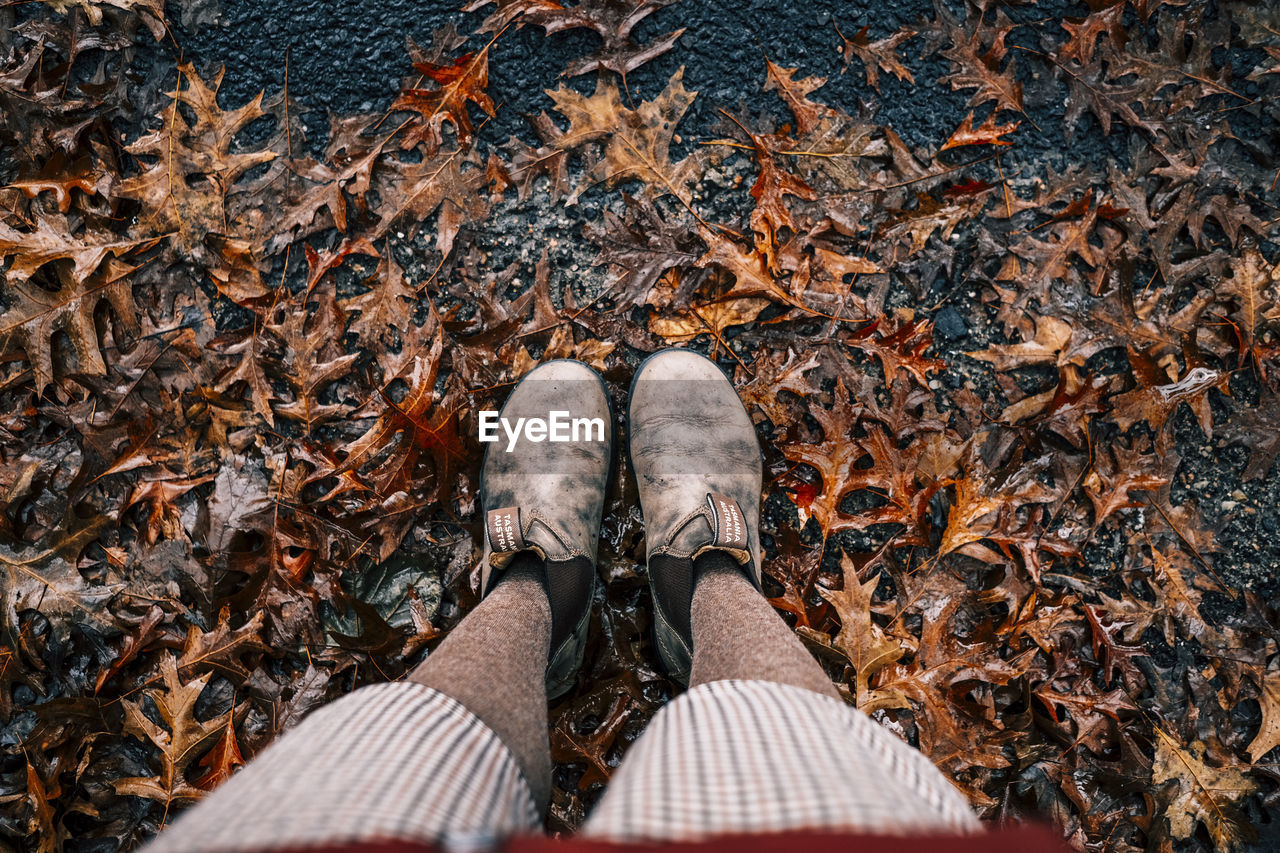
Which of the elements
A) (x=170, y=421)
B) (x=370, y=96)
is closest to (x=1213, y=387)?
(x=370, y=96)

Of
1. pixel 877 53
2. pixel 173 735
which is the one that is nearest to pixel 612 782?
pixel 173 735

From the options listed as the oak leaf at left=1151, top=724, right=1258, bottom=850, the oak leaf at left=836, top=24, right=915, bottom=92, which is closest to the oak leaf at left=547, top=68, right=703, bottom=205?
the oak leaf at left=836, top=24, right=915, bottom=92

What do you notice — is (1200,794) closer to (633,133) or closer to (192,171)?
(633,133)

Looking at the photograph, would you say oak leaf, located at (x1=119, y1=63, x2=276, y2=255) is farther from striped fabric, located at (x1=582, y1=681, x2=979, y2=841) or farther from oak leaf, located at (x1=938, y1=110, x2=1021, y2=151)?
oak leaf, located at (x1=938, y1=110, x2=1021, y2=151)

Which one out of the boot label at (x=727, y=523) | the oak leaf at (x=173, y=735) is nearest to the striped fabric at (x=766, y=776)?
the boot label at (x=727, y=523)

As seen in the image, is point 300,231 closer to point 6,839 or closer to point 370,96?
point 370,96
